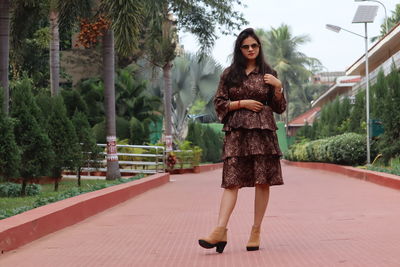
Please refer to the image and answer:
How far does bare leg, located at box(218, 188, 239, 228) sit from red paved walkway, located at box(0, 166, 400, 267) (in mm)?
296

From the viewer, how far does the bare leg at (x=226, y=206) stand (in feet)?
22.7

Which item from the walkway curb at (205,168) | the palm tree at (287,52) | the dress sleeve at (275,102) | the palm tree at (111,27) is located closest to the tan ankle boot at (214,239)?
the dress sleeve at (275,102)

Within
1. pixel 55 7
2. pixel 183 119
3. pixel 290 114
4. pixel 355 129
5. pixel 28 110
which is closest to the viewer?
pixel 28 110

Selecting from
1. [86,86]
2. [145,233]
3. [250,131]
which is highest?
[86,86]

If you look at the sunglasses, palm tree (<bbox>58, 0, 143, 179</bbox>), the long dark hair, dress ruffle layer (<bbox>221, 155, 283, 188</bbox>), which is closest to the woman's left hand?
the long dark hair

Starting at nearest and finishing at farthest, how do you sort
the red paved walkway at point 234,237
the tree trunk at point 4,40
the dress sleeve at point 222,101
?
the red paved walkway at point 234,237
the dress sleeve at point 222,101
the tree trunk at point 4,40

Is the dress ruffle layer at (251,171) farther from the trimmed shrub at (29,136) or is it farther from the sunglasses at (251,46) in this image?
the trimmed shrub at (29,136)

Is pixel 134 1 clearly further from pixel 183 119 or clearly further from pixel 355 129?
pixel 183 119

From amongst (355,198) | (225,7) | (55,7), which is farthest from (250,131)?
(225,7)

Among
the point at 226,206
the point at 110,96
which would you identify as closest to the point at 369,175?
the point at 110,96

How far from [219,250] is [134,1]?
1116cm

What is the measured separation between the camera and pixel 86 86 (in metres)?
37.9

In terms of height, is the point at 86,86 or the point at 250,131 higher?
the point at 86,86

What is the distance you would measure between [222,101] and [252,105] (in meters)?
0.27
